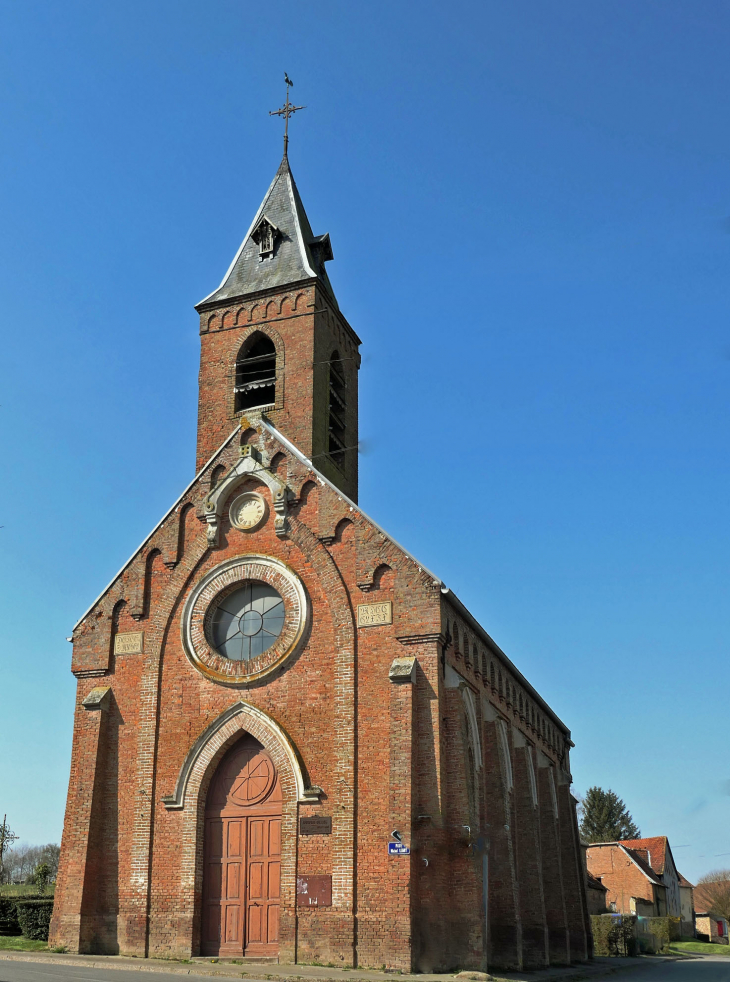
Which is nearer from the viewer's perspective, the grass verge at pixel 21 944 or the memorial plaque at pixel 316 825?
the memorial plaque at pixel 316 825

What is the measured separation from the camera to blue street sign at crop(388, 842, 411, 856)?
64.8ft

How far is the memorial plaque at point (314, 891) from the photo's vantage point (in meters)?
20.4

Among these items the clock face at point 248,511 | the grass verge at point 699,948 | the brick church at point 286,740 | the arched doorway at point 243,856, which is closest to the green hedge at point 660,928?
the grass verge at point 699,948

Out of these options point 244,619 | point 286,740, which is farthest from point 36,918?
point 244,619

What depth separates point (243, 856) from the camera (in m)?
22.1

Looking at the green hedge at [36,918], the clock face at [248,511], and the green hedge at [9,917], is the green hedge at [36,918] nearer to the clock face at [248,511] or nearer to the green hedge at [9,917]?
the green hedge at [9,917]

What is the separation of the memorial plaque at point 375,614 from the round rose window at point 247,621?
7.56 ft

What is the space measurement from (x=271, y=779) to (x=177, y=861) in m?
2.84

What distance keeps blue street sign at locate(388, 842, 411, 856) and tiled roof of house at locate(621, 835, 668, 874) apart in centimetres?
5665

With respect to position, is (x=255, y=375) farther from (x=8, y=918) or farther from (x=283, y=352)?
(x=8, y=918)

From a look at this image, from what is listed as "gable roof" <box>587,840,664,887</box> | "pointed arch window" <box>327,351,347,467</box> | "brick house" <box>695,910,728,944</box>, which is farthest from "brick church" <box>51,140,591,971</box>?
"brick house" <box>695,910,728,944</box>

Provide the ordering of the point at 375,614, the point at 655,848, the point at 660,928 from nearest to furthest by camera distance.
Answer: the point at 375,614 → the point at 660,928 → the point at 655,848

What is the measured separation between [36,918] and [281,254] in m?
20.2

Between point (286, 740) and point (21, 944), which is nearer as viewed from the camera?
point (286, 740)
